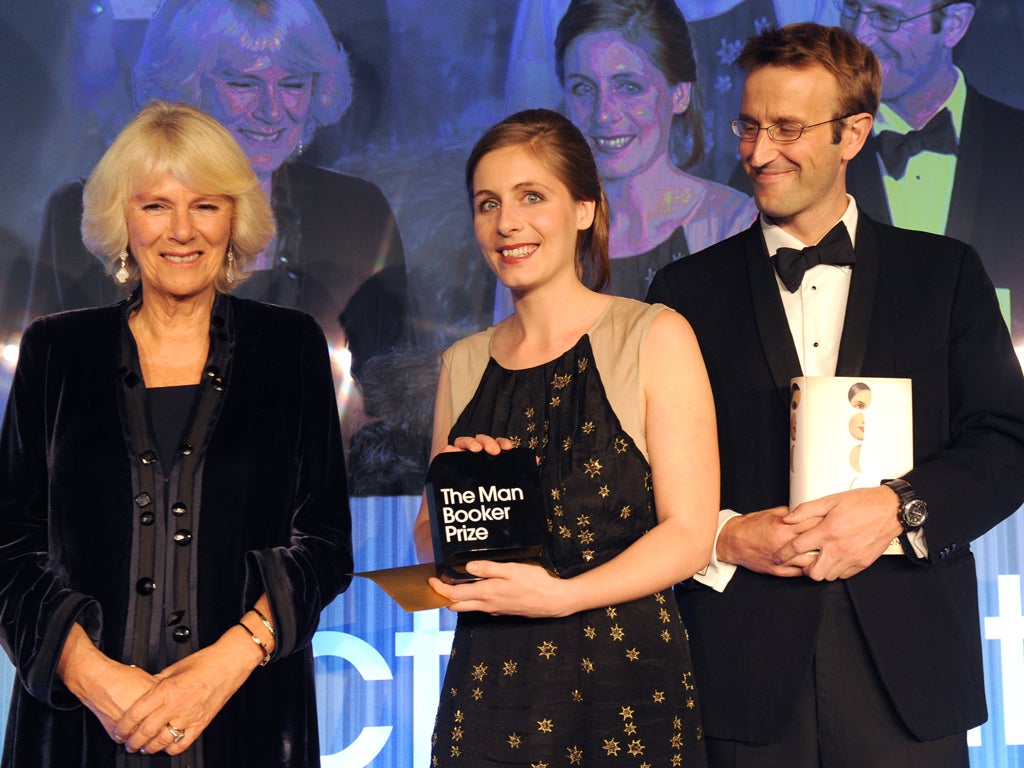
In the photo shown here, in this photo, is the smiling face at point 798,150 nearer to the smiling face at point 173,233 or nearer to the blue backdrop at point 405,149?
the smiling face at point 173,233

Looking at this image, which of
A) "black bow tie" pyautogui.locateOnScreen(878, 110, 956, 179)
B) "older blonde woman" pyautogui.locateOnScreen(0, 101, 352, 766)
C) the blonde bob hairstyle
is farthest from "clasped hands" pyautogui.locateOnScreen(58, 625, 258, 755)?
"black bow tie" pyautogui.locateOnScreen(878, 110, 956, 179)

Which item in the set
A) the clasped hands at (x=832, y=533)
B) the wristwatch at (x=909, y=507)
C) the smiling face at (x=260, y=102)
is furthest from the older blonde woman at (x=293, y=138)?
the wristwatch at (x=909, y=507)

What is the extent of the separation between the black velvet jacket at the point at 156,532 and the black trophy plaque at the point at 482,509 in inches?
17.9

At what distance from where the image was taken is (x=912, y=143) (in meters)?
4.36

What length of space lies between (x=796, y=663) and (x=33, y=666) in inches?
56.7

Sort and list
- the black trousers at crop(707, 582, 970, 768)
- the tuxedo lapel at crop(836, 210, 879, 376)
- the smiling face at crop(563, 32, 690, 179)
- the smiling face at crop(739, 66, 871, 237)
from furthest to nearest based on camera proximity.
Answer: the smiling face at crop(563, 32, 690, 179) → the smiling face at crop(739, 66, 871, 237) → the tuxedo lapel at crop(836, 210, 879, 376) → the black trousers at crop(707, 582, 970, 768)

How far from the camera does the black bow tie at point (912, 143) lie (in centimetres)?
435

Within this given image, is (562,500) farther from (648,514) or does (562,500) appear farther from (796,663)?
(796,663)

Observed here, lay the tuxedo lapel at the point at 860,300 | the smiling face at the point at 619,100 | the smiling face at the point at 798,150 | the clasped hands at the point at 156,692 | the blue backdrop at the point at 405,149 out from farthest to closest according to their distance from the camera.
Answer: the smiling face at the point at 619,100 < the blue backdrop at the point at 405,149 < the smiling face at the point at 798,150 < the tuxedo lapel at the point at 860,300 < the clasped hands at the point at 156,692

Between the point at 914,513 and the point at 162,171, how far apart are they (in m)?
1.64

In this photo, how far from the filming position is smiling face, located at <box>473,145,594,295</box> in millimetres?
2221

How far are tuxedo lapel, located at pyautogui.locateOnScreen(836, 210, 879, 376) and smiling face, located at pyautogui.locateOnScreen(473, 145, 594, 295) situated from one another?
1.99 feet

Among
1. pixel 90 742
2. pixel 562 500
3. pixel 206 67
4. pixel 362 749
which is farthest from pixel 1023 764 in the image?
pixel 206 67

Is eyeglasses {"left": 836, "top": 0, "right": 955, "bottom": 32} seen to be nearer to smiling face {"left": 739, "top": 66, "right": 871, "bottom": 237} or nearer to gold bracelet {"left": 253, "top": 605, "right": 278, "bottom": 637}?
smiling face {"left": 739, "top": 66, "right": 871, "bottom": 237}
